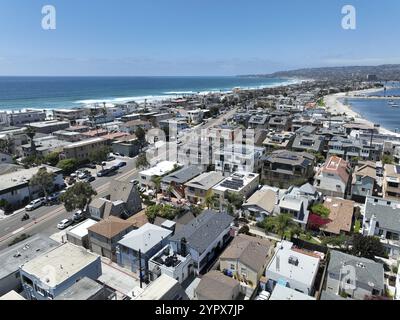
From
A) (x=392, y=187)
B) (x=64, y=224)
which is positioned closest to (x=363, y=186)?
(x=392, y=187)

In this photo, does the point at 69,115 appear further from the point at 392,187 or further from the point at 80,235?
the point at 392,187

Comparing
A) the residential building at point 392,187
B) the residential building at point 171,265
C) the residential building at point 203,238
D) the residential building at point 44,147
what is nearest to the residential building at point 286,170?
the residential building at point 392,187

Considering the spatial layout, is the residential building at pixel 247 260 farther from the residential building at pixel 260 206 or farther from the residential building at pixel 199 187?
the residential building at pixel 199 187

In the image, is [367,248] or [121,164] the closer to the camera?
[367,248]

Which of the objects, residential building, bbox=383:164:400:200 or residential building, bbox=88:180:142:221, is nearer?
residential building, bbox=88:180:142:221

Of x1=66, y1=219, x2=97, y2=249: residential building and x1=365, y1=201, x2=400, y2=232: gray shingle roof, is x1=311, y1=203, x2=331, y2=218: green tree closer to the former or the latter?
x1=365, y1=201, x2=400, y2=232: gray shingle roof

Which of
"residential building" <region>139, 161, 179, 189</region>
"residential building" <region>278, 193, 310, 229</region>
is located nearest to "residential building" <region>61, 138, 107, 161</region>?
"residential building" <region>139, 161, 179, 189</region>
